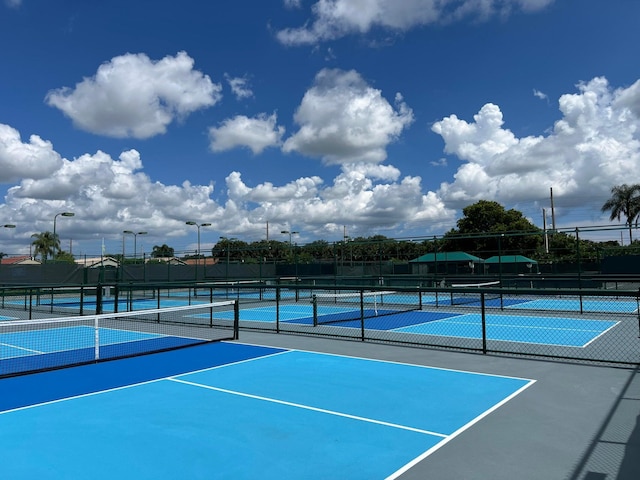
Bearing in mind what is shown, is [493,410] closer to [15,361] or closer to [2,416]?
[2,416]

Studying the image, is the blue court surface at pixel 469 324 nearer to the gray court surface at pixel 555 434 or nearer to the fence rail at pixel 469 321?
the fence rail at pixel 469 321

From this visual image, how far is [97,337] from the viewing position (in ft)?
33.1

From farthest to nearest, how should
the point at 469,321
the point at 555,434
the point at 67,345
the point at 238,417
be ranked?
the point at 469,321, the point at 67,345, the point at 238,417, the point at 555,434

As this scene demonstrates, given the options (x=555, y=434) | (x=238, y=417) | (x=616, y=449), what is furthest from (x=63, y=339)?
(x=616, y=449)

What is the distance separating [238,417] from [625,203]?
5142cm

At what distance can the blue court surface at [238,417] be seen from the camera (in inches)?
194

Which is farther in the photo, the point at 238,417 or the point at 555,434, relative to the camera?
the point at 238,417

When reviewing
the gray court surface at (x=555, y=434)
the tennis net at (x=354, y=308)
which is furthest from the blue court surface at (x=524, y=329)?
the gray court surface at (x=555, y=434)

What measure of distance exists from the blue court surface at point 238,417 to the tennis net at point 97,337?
1.03 meters

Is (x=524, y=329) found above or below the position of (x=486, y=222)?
below

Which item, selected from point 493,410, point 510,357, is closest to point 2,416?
point 493,410

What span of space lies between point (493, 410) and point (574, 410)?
1009 millimetres

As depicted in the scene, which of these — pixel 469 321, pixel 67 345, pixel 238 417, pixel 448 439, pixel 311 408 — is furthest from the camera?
pixel 469 321

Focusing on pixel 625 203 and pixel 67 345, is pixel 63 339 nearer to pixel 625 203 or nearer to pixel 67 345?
pixel 67 345
